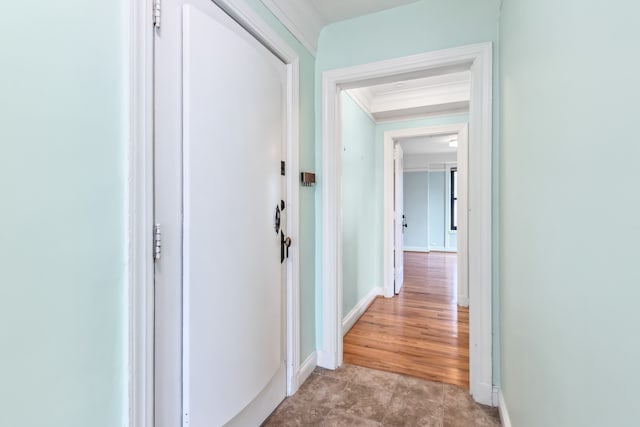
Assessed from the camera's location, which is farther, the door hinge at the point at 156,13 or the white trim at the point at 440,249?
the white trim at the point at 440,249

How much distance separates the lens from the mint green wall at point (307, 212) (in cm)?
203

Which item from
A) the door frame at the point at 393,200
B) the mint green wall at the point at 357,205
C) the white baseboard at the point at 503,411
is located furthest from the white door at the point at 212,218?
the door frame at the point at 393,200

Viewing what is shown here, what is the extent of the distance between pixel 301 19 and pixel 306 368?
8.14ft

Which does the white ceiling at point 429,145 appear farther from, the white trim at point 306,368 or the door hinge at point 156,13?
the door hinge at point 156,13

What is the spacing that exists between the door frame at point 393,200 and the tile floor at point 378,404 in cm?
194

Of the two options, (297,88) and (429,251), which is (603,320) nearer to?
(297,88)

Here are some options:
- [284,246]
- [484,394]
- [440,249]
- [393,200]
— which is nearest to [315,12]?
[284,246]

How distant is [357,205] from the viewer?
3311 millimetres

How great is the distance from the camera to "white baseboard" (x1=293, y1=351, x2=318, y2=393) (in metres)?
1.94

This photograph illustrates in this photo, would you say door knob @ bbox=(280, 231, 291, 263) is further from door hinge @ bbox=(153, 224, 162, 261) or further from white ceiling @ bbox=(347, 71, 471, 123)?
white ceiling @ bbox=(347, 71, 471, 123)

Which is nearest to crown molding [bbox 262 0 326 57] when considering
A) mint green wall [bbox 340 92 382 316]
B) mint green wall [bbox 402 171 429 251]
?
mint green wall [bbox 340 92 382 316]

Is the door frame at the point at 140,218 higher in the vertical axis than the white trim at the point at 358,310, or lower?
higher

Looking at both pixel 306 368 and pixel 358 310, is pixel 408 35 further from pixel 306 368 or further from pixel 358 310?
pixel 358 310

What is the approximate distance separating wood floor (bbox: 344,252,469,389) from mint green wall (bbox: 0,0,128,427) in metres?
1.94
